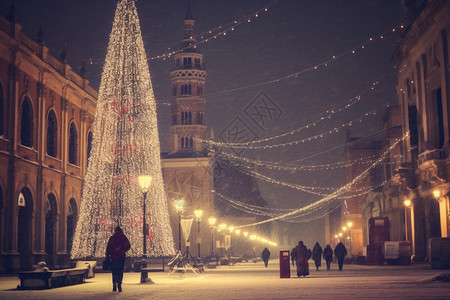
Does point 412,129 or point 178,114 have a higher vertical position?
point 178,114

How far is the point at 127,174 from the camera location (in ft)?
102

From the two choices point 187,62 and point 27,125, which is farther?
point 187,62

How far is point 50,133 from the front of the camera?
148ft

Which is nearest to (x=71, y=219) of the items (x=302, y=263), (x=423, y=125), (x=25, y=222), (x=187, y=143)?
(x=25, y=222)

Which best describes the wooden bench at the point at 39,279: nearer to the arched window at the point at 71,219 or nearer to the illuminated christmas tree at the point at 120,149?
the illuminated christmas tree at the point at 120,149

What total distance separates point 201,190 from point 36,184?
5511 centimetres

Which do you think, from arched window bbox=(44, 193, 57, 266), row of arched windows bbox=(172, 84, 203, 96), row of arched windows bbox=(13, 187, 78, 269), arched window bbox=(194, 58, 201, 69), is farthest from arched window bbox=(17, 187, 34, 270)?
arched window bbox=(194, 58, 201, 69)

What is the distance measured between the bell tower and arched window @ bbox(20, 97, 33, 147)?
230ft

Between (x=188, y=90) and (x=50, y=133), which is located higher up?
(x=188, y=90)

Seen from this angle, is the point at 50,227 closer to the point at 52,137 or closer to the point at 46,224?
the point at 46,224

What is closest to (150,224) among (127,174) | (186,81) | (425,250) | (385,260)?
(127,174)

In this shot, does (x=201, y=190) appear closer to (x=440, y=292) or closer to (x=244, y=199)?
(x=244, y=199)

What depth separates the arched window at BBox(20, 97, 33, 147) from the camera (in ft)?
131

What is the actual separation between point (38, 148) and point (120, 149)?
1191 centimetres
